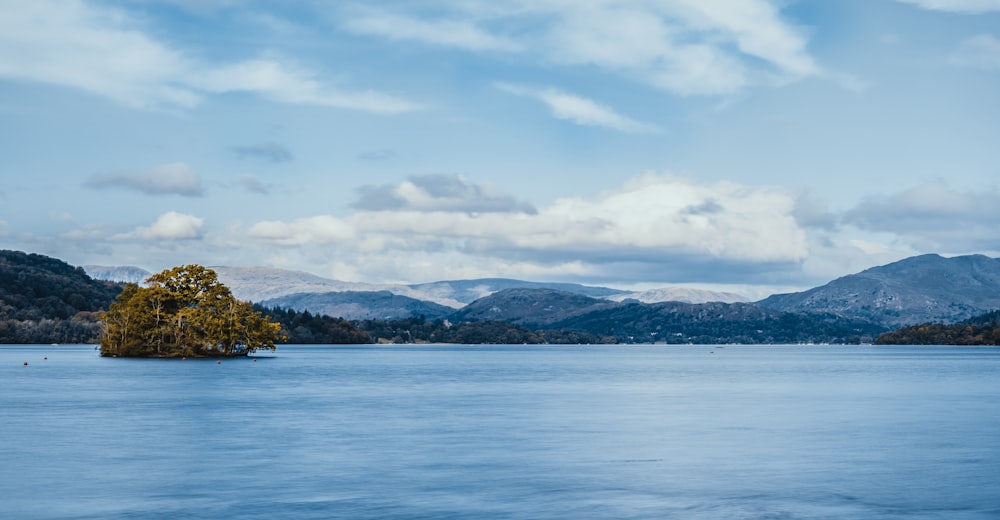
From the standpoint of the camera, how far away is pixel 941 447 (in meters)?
45.2

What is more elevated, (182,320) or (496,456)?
(182,320)

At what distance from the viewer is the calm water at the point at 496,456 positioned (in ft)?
98.0

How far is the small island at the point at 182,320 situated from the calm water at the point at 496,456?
2987 inches

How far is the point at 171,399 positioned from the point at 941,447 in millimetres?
51837

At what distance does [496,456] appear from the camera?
135ft

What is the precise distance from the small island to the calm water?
249ft

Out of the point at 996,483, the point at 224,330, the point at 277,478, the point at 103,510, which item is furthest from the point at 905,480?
the point at 224,330

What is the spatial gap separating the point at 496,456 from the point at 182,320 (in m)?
127

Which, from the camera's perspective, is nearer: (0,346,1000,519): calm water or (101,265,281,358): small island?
(0,346,1000,519): calm water

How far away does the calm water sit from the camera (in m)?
29.9

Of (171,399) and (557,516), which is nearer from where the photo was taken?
(557,516)

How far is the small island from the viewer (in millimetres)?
155125

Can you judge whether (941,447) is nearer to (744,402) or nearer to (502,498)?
(502,498)

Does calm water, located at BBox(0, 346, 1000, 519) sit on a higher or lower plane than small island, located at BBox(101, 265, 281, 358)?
lower
